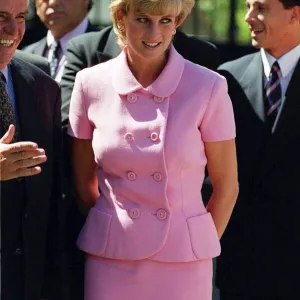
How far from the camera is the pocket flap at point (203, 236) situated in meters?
4.00

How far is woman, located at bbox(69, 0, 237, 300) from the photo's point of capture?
3.95 meters

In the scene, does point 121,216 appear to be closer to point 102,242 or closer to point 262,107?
point 102,242

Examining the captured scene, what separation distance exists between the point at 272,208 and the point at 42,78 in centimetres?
153

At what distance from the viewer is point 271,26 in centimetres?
522

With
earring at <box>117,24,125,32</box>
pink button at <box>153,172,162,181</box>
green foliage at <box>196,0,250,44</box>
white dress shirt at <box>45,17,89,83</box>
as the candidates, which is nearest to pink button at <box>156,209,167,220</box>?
pink button at <box>153,172,162,181</box>

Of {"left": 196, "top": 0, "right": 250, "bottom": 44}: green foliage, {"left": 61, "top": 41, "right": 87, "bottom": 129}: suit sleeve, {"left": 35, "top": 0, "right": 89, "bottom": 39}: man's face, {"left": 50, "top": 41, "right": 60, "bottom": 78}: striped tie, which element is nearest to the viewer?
{"left": 61, "top": 41, "right": 87, "bottom": 129}: suit sleeve

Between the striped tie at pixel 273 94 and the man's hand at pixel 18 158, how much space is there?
1912 mm

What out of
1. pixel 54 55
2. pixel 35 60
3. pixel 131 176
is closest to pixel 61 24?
pixel 54 55

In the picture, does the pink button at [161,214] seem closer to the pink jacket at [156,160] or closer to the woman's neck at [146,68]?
the pink jacket at [156,160]

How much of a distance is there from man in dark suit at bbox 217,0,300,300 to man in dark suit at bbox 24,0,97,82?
55.6 inches

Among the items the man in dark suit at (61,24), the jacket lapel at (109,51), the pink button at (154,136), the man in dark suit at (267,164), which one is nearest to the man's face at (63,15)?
→ the man in dark suit at (61,24)

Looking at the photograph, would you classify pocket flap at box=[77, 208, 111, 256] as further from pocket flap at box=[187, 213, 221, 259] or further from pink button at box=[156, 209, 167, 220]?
pocket flap at box=[187, 213, 221, 259]

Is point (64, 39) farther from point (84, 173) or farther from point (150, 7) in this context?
point (150, 7)

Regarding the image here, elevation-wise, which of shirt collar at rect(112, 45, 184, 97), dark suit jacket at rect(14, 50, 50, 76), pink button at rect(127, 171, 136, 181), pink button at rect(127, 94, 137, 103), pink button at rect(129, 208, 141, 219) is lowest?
pink button at rect(129, 208, 141, 219)
